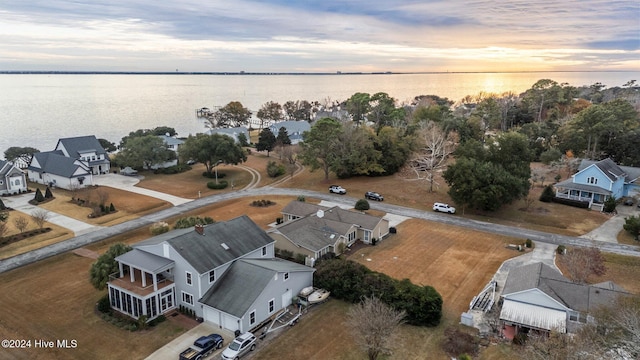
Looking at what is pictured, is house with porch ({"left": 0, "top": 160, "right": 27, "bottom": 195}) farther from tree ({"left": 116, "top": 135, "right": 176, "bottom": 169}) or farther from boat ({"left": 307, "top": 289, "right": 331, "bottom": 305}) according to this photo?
boat ({"left": 307, "top": 289, "right": 331, "bottom": 305})

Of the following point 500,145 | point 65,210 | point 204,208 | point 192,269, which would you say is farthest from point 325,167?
point 192,269

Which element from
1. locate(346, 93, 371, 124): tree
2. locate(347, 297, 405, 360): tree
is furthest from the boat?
locate(346, 93, 371, 124): tree

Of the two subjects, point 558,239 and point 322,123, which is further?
point 322,123

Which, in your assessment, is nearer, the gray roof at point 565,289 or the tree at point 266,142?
the gray roof at point 565,289

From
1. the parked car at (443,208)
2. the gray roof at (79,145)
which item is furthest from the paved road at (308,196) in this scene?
the gray roof at (79,145)

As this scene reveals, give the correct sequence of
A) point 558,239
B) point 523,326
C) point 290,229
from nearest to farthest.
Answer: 1. point 523,326
2. point 290,229
3. point 558,239

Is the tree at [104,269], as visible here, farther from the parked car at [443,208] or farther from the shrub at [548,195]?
the shrub at [548,195]

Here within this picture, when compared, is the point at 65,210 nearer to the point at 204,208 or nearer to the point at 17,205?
the point at 17,205
